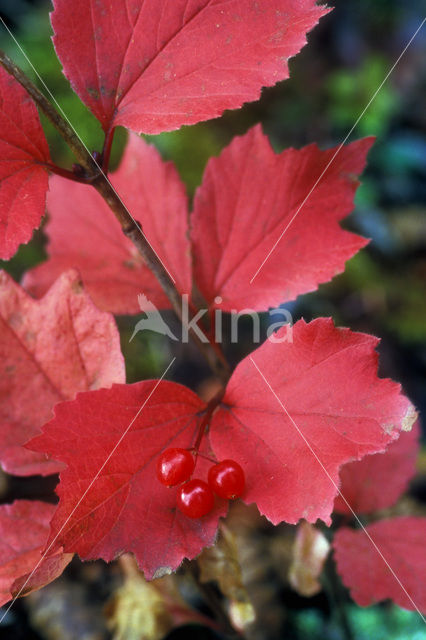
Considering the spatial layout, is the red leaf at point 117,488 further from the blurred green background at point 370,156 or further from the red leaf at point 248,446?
the blurred green background at point 370,156

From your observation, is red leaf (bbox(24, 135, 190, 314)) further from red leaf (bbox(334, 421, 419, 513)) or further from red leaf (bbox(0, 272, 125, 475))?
red leaf (bbox(334, 421, 419, 513))

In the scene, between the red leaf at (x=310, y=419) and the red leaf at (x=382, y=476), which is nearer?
the red leaf at (x=310, y=419)

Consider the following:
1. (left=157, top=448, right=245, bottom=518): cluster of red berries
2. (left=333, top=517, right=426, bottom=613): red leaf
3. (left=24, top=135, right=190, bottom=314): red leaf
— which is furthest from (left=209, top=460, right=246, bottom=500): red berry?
(left=333, top=517, right=426, bottom=613): red leaf

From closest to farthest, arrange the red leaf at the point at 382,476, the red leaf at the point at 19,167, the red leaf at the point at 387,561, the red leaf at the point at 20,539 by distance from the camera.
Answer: the red leaf at the point at 19,167 < the red leaf at the point at 20,539 < the red leaf at the point at 387,561 < the red leaf at the point at 382,476

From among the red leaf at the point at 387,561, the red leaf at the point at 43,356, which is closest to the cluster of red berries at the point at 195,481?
the red leaf at the point at 43,356

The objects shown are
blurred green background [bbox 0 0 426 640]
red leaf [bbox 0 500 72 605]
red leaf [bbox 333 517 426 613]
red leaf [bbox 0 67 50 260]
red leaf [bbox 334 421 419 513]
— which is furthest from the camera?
blurred green background [bbox 0 0 426 640]

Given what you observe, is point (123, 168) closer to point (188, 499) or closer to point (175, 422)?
point (175, 422)
